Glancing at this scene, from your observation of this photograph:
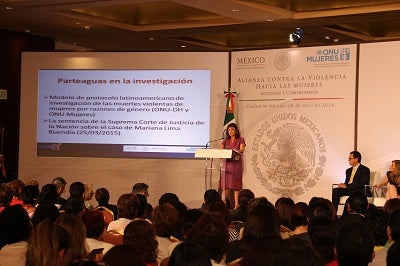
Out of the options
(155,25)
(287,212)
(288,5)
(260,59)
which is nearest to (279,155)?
(260,59)

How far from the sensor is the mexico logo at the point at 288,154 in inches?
394

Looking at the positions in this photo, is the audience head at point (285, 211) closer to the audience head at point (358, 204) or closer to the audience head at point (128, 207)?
the audience head at point (358, 204)

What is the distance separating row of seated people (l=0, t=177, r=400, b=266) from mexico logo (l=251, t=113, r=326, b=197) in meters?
4.38

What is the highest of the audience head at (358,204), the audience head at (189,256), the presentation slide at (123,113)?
the presentation slide at (123,113)

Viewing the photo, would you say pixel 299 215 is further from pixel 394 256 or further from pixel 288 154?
pixel 288 154

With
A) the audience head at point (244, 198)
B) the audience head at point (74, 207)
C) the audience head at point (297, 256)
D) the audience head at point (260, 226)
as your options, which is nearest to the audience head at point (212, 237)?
the audience head at point (260, 226)

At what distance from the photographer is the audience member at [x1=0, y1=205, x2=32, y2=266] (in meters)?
3.43

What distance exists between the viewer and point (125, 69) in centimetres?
1123

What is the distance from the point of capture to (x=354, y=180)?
9.23 m

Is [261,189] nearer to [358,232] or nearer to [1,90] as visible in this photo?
[1,90]

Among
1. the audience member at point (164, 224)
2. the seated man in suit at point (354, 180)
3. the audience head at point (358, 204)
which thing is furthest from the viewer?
the seated man in suit at point (354, 180)

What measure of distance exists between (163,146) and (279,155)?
6.06ft

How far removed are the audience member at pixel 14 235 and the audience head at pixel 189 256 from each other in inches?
48.1

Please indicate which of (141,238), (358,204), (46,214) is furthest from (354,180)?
(141,238)
